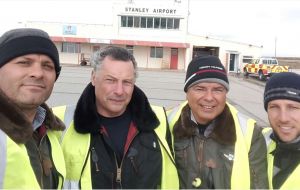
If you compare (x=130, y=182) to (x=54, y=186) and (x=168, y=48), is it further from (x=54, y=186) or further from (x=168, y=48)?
(x=168, y=48)

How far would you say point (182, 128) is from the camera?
285 cm

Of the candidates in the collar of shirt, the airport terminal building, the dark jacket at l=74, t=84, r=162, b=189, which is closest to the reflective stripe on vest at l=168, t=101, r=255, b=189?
the dark jacket at l=74, t=84, r=162, b=189

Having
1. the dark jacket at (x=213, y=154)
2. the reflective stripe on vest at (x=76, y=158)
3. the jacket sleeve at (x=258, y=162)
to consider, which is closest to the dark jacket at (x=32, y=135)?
the reflective stripe on vest at (x=76, y=158)

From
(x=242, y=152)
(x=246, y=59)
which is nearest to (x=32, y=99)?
(x=242, y=152)

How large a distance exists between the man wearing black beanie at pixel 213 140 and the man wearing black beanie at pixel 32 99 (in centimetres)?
92

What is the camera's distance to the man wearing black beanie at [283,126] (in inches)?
100

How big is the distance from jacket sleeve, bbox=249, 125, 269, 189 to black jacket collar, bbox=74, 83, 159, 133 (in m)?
0.73

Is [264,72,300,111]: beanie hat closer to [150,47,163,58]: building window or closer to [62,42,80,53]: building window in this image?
[150,47,163,58]: building window

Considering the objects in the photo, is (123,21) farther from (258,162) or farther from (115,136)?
(258,162)

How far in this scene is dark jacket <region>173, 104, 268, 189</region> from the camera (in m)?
2.66

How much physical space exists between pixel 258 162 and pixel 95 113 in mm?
1226

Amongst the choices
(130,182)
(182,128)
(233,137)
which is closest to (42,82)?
(130,182)

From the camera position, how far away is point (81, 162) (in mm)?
2588

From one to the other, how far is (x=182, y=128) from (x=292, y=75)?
90 centimetres
